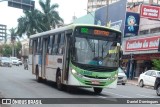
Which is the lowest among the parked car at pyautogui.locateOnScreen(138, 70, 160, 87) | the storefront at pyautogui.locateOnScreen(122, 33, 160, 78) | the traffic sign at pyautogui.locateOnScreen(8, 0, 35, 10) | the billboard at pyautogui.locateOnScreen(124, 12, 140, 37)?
the parked car at pyautogui.locateOnScreen(138, 70, 160, 87)

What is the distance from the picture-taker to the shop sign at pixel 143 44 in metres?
40.8

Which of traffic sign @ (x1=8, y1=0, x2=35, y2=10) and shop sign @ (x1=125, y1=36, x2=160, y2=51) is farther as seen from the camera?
shop sign @ (x1=125, y1=36, x2=160, y2=51)

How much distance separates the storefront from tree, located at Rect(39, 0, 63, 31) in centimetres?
3866

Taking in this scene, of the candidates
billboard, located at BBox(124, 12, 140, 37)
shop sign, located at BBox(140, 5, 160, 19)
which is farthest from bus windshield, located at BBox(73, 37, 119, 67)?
billboard, located at BBox(124, 12, 140, 37)

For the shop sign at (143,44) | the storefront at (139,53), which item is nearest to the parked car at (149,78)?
the storefront at (139,53)

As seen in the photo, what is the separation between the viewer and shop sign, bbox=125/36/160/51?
4084cm

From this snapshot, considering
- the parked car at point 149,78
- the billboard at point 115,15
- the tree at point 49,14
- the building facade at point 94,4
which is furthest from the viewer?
the building facade at point 94,4

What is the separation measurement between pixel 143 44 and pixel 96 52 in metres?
25.3

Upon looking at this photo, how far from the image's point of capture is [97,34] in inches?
766

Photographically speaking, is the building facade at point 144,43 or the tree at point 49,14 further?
the tree at point 49,14

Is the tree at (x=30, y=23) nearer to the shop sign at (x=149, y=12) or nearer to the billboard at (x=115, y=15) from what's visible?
the billboard at (x=115, y=15)

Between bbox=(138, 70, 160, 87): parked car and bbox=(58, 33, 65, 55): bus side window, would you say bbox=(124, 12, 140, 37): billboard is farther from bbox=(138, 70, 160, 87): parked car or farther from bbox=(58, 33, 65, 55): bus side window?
bbox=(58, 33, 65, 55): bus side window

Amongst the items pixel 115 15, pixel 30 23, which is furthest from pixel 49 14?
pixel 115 15

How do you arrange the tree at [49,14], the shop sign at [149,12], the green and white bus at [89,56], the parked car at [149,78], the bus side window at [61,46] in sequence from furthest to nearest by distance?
the tree at [49,14]
the shop sign at [149,12]
the parked car at [149,78]
the bus side window at [61,46]
the green and white bus at [89,56]
